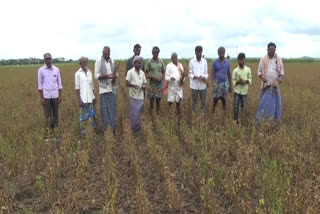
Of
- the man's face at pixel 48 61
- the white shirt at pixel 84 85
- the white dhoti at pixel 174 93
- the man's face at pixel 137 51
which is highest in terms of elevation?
the man's face at pixel 137 51

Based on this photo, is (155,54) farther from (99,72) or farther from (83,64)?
(83,64)

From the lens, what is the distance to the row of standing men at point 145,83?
543 centimetres

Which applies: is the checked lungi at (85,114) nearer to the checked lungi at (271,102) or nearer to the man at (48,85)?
the man at (48,85)

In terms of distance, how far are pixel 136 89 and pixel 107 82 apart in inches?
23.0

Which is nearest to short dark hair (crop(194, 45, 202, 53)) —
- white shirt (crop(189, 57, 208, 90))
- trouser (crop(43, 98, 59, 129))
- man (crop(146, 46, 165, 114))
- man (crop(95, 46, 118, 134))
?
white shirt (crop(189, 57, 208, 90))

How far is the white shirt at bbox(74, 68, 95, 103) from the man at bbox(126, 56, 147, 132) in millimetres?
732

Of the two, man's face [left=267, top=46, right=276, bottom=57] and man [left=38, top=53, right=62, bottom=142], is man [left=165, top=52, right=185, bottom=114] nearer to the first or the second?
man's face [left=267, top=46, right=276, bottom=57]

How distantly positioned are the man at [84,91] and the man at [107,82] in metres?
0.21

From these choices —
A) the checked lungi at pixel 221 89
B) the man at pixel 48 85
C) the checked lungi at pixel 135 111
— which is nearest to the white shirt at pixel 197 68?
the checked lungi at pixel 221 89

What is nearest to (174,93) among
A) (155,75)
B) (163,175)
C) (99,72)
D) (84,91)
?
(155,75)

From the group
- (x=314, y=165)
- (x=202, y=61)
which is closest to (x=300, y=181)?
(x=314, y=165)

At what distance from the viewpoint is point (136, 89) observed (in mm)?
5770

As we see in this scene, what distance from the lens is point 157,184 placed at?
11.9 ft

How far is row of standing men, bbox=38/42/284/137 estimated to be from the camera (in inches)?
214
